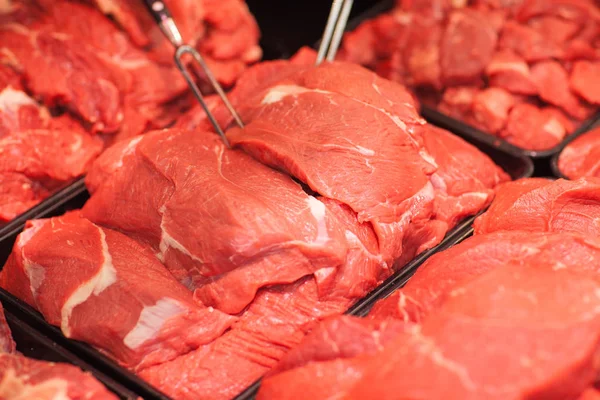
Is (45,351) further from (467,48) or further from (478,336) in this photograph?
(467,48)

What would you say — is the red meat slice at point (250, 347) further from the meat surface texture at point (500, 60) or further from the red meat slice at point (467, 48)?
the red meat slice at point (467, 48)

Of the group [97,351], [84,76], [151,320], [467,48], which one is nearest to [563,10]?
[467,48]

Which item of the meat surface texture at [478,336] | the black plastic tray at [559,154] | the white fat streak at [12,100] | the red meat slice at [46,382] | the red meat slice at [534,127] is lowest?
the black plastic tray at [559,154]

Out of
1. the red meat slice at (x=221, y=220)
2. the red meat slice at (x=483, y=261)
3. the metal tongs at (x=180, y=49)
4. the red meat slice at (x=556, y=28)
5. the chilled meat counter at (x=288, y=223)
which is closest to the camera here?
the chilled meat counter at (x=288, y=223)

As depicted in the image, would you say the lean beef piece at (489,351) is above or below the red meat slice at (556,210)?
above

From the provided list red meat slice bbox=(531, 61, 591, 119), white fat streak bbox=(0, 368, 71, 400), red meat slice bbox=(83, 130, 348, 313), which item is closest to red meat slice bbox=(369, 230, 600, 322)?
red meat slice bbox=(83, 130, 348, 313)

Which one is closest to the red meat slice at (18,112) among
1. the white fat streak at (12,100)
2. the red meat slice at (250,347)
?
the white fat streak at (12,100)

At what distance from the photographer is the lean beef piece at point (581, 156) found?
301 centimetres

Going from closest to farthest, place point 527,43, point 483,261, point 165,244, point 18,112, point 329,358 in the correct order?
point 329,358 < point 483,261 < point 165,244 < point 18,112 < point 527,43

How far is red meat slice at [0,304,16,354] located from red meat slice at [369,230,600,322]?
1363mm

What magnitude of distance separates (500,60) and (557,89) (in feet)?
1.16

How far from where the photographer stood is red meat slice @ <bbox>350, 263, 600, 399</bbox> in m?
1.59

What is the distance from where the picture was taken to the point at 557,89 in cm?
354

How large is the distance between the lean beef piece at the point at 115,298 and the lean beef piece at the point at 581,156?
6.05 ft
